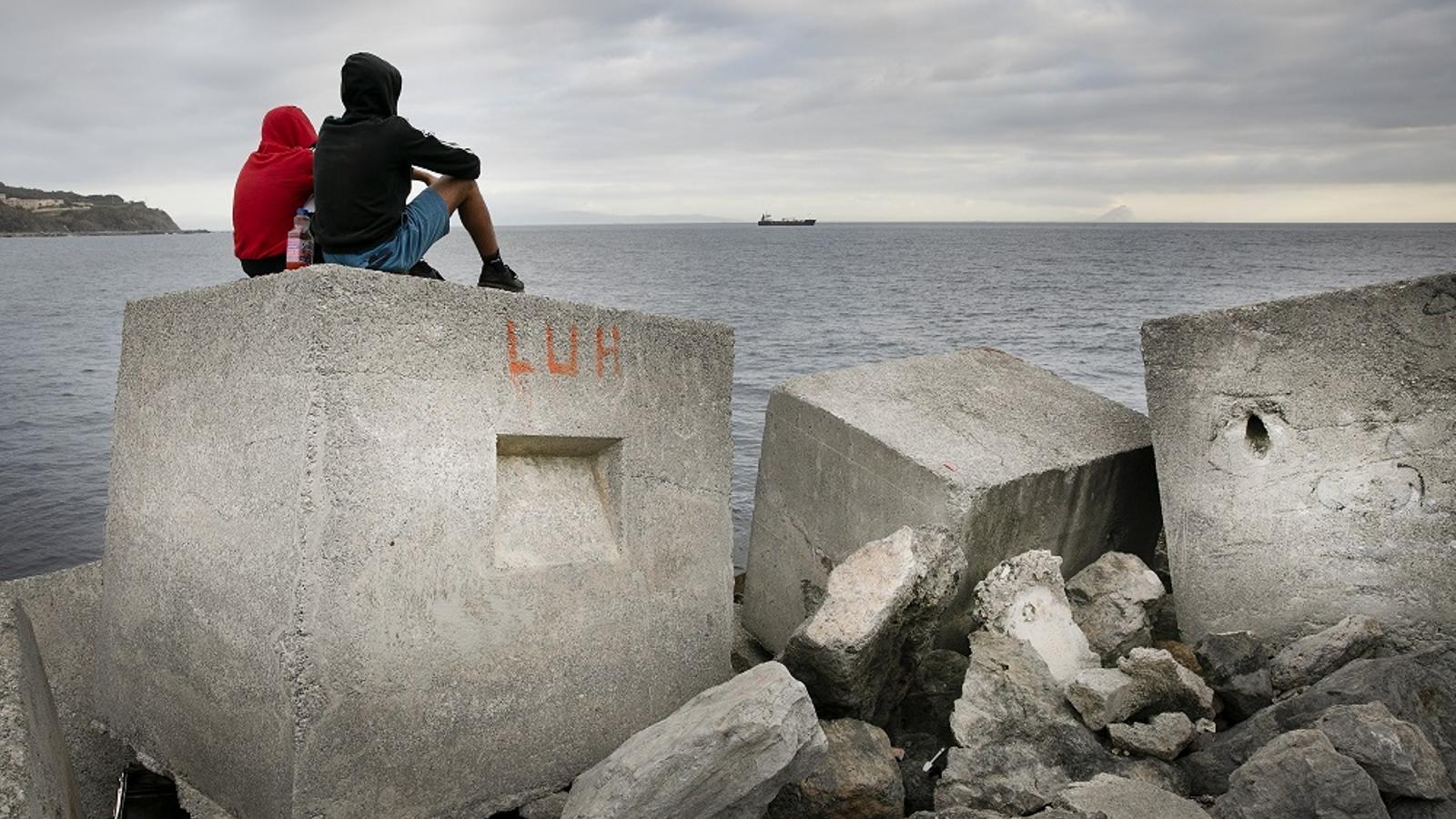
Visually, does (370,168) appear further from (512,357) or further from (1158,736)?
(1158,736)

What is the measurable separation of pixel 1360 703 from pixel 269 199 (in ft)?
11.4

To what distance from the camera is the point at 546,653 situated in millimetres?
3266

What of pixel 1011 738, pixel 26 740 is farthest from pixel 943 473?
pixel 26 740

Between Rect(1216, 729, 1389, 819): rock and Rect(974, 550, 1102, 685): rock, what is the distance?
973mm

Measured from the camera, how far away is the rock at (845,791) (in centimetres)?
328

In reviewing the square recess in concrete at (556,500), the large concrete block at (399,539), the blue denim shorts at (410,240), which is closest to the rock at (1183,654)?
the large concrete block at (399,539)

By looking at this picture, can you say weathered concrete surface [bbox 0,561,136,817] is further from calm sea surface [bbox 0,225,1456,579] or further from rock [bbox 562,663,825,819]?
calm sea surface [bbox 0,225,1456,579]

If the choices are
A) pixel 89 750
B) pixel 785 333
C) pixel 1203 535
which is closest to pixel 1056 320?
pixel 785 333

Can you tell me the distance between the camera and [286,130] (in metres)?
3.90

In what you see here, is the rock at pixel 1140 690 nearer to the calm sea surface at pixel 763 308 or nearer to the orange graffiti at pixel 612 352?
the orange graffiti at pixel 612 352

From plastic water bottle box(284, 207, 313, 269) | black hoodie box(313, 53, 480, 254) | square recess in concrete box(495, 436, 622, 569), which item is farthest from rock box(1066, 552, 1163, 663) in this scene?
plastic water bottle box(284, 207, 313, 269)

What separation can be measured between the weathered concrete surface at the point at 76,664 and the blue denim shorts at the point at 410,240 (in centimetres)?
141

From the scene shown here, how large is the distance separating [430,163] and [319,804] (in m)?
1.78

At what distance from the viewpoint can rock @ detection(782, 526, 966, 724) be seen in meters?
3.48
